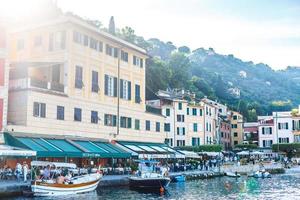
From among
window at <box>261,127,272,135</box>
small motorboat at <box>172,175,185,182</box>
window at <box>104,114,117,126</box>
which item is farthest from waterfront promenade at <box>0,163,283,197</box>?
window at <box>261,127,272,135</box>

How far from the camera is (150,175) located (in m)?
43.6

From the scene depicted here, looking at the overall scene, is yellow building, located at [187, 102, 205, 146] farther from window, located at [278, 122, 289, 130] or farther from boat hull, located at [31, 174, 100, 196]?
boat hull, located at [31, 174, 100, 196]

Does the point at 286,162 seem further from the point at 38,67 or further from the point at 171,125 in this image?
the point at 38,67

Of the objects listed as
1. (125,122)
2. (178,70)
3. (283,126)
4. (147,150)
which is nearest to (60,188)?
(147,150)

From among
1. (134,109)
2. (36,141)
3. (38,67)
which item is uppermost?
(38,67)

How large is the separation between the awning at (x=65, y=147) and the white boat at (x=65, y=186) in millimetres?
1580

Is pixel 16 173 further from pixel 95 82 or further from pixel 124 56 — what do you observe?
pixel 124 56

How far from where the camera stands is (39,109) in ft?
141

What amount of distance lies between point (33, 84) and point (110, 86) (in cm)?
1294

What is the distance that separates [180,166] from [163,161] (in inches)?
105

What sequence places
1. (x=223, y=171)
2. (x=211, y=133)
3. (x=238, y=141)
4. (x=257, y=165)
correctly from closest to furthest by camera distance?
1. (x=223, y=171)
2. (x=257, y=165)
3. (x=211, y=133)
4. (x=238, y=141)

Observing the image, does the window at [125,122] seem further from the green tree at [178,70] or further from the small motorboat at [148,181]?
the green tree at [178,70]

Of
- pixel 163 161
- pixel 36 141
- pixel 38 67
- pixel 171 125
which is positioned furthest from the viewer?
pixel 171 125

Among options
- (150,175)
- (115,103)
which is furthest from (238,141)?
(150,175)
